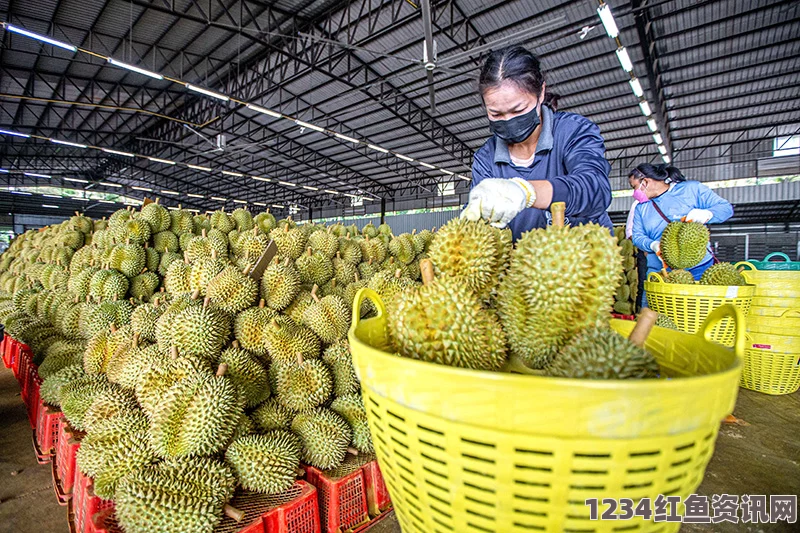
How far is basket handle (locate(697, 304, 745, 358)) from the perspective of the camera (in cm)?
84

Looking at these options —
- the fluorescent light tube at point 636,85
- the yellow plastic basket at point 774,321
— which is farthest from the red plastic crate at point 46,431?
the fluorescent light tube at point 636,85

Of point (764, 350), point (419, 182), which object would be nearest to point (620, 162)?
point (419, 182)

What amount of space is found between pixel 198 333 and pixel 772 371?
5.22 m

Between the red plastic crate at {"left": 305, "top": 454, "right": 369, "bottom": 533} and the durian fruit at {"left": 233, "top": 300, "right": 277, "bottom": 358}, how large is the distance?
0.84m

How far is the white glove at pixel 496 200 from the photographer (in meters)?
1.62

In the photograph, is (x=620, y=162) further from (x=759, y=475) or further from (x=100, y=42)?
(x=100, y=42)

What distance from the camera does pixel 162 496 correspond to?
164 cm

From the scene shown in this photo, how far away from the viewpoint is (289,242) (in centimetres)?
357

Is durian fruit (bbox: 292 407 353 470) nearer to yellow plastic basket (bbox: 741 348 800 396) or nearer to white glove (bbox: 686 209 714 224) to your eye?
yellow plastic basket (bbox: 741 348 800 396)

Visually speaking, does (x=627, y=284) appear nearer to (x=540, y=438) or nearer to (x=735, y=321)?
(x=735, y=321)

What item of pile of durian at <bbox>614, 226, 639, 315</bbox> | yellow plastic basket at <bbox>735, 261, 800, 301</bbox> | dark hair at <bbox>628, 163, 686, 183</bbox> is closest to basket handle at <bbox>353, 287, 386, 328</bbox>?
pile of durian at <bbox>614, 226, 639, 315</bbox>

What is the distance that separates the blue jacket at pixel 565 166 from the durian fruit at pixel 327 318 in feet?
4.36

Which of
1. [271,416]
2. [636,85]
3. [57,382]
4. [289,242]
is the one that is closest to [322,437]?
[271,416]

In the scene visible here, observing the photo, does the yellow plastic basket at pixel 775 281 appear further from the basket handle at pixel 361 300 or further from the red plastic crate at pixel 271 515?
→ the red plastic crate at pixel 271 515
